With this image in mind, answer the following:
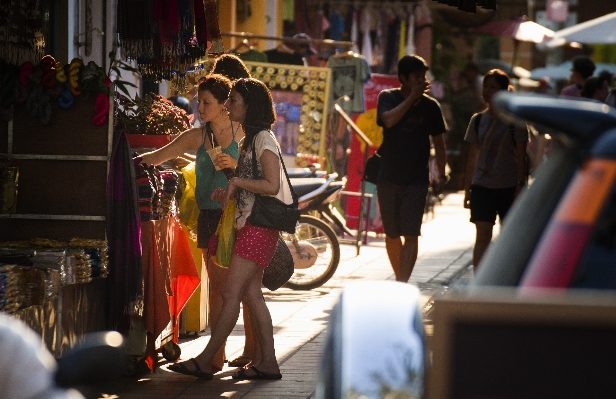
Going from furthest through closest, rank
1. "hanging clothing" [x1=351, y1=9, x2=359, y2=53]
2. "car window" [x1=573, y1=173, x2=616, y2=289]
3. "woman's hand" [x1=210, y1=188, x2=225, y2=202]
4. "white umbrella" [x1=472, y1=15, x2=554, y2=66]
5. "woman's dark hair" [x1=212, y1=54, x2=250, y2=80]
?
"white umbrella" [x1=472, y1=15, x2=554, y2=66], "hanging clothing" [x1=351, y1=9, x2=359, y2=53], "woman's dark hair" [x1=212, y1=54, x2=250, y2=80], "woman's hand" [x1=210, y1=188, x2=225, y2=202], "car window" [x1=573, y1=173, x2=616, y2=289]

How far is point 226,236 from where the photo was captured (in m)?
7.15

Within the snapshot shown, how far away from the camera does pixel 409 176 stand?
32.3 ft

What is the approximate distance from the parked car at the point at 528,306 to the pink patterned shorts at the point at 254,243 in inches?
163

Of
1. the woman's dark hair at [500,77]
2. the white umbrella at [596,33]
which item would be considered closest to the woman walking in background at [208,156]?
the woman's dark hair at [500,77]

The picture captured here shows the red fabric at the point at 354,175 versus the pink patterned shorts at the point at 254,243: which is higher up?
the pink patterned shorts at the point at 254,243

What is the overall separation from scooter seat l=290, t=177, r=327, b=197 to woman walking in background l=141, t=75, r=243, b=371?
395 centimetres

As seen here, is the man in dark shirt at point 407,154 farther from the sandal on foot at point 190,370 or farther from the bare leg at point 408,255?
the sandal on foot at point 190,370

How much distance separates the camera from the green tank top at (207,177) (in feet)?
24.5

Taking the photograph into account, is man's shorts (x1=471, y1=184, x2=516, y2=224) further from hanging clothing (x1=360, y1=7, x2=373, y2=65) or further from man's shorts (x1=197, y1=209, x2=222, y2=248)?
hanging clothing (x1=360, y1=7, x2=373, y2=65)

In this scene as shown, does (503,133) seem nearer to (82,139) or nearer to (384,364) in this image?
(82,139)

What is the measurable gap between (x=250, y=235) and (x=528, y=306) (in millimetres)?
4865

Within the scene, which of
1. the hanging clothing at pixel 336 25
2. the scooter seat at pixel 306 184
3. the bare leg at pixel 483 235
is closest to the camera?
the bare leg at pixel 483 235

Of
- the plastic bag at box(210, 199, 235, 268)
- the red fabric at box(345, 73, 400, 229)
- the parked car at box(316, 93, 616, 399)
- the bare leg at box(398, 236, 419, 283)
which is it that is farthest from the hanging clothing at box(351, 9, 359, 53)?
the parked car at box(316, 93, 616, 399)

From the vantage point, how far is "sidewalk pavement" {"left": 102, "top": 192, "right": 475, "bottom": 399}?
6.92m
